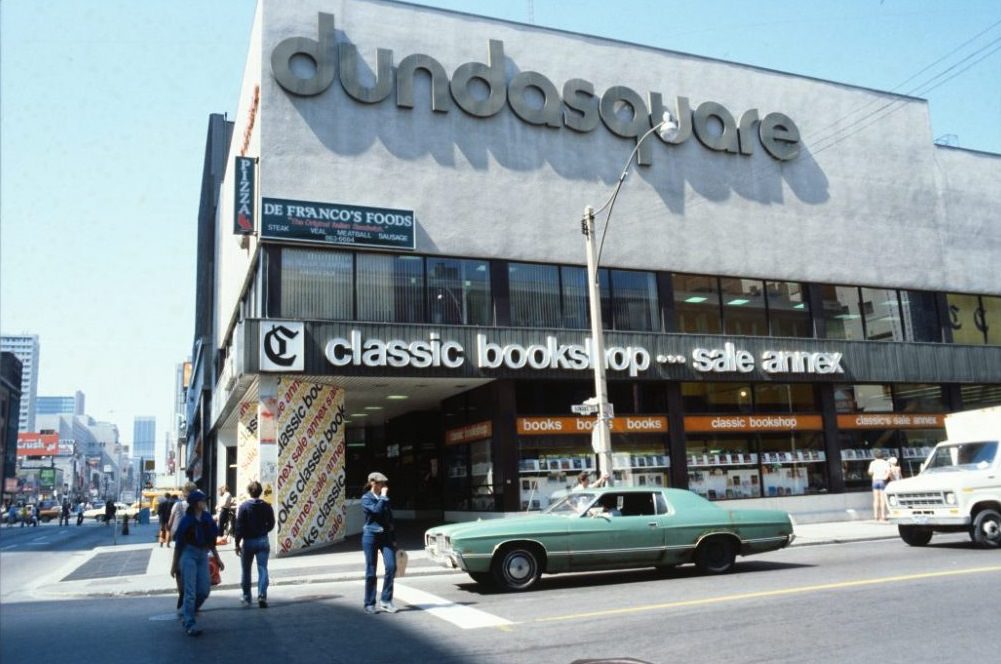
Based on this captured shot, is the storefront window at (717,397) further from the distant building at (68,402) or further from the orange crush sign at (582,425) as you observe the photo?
the distant building at (68,402)

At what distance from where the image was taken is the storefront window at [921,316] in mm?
27953

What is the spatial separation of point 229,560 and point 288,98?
11.5m

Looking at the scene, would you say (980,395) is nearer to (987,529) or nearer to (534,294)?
(987,529)

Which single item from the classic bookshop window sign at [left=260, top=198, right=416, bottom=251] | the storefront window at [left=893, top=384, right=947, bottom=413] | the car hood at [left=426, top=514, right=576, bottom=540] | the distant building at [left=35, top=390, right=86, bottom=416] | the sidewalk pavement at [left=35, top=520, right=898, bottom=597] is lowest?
the sidewalk pavement at [left=35, top=520, right=898, bottom=597]

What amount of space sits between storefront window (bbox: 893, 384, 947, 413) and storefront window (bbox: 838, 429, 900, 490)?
3.32ft

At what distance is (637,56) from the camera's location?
83.4ft

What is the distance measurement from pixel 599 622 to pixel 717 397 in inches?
643

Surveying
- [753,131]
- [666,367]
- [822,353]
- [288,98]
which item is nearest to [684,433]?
[666,367]

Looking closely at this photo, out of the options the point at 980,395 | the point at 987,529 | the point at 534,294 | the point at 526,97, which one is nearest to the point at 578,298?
the point at 534,294

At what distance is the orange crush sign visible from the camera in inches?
877

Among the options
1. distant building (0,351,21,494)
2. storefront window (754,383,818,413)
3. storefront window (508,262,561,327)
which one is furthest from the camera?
distant building (0,351,21,494)

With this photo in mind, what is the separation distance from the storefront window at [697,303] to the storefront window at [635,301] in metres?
0.80

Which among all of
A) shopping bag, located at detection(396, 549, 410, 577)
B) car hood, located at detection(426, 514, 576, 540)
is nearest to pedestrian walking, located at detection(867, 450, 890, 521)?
car hood, located at detection(426, 514, 576, 540)

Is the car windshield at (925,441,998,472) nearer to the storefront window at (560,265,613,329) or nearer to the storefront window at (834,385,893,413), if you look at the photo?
the storefront window at (834,385,893,413)
